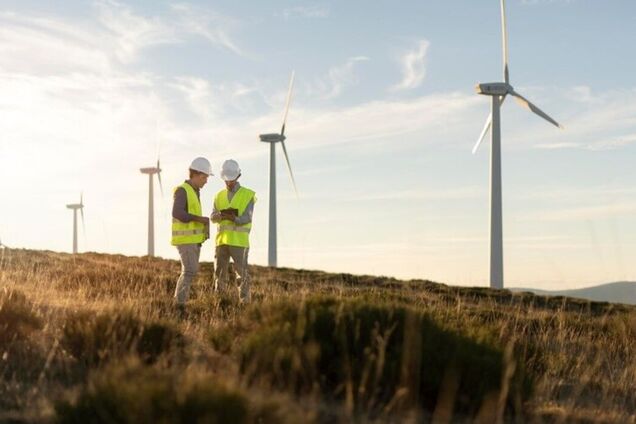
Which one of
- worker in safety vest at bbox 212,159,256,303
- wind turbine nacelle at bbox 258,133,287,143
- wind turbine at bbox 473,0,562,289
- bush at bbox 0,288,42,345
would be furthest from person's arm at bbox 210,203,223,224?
wind turbine nacelle at bbox 258,133,287,143

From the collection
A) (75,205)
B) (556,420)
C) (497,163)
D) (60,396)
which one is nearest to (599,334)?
(556,420)

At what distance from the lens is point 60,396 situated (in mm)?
6430

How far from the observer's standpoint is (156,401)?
4.92m

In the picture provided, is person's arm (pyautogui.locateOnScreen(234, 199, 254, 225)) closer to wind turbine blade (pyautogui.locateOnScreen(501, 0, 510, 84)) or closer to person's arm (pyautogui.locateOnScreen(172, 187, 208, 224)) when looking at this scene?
person's arm (pyautogui.locateOnScreen(172, 187, 208, 224))

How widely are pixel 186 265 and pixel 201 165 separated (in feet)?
4.98

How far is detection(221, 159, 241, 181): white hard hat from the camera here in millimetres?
13484

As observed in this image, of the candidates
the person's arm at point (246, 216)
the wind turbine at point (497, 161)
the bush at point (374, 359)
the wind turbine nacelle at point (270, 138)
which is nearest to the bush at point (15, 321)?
the bush at point (374, 359)

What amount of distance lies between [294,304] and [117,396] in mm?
3302

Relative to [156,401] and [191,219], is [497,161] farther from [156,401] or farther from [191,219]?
[156,401]

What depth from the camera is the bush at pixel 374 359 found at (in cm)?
670

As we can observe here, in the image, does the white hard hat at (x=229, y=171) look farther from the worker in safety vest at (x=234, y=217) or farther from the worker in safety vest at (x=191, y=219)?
the worker in safety vest at (x=191, y=219)

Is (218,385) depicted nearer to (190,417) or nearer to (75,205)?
(190,417)

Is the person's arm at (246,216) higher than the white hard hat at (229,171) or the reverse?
the reverse

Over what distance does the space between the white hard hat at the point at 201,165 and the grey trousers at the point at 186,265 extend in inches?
44.8
